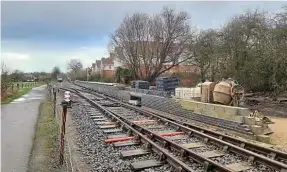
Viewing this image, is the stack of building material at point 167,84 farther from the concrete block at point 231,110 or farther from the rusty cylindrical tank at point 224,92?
the concrete block at point 231,110

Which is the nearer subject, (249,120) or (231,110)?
(249,120)

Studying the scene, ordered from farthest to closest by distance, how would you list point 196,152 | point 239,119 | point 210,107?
point 210,107 → point 239,119 → point 196,152

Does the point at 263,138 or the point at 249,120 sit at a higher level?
the point at 249,120

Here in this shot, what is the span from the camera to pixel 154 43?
4266 cm

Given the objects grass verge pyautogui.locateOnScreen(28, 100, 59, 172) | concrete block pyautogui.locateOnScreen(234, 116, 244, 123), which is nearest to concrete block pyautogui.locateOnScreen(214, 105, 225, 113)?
concrete block pyautogui.locateOnScreen(234, 116, 244, 123)

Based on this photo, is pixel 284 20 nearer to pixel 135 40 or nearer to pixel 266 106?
pixel 266 106

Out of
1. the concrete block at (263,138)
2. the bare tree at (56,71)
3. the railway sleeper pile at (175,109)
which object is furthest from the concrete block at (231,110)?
the bare tree at (56,71)

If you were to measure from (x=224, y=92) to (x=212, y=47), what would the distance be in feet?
59.1

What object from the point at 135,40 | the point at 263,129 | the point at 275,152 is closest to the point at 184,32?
the point at 135,40

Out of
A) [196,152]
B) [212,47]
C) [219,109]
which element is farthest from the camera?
[212,47]

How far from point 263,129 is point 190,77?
26.8 m

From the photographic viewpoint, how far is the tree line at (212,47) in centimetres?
2028

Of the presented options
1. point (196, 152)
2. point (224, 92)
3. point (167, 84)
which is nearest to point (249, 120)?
point (196, 152)

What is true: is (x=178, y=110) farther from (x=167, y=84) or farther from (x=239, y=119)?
(x=167, y=84)
